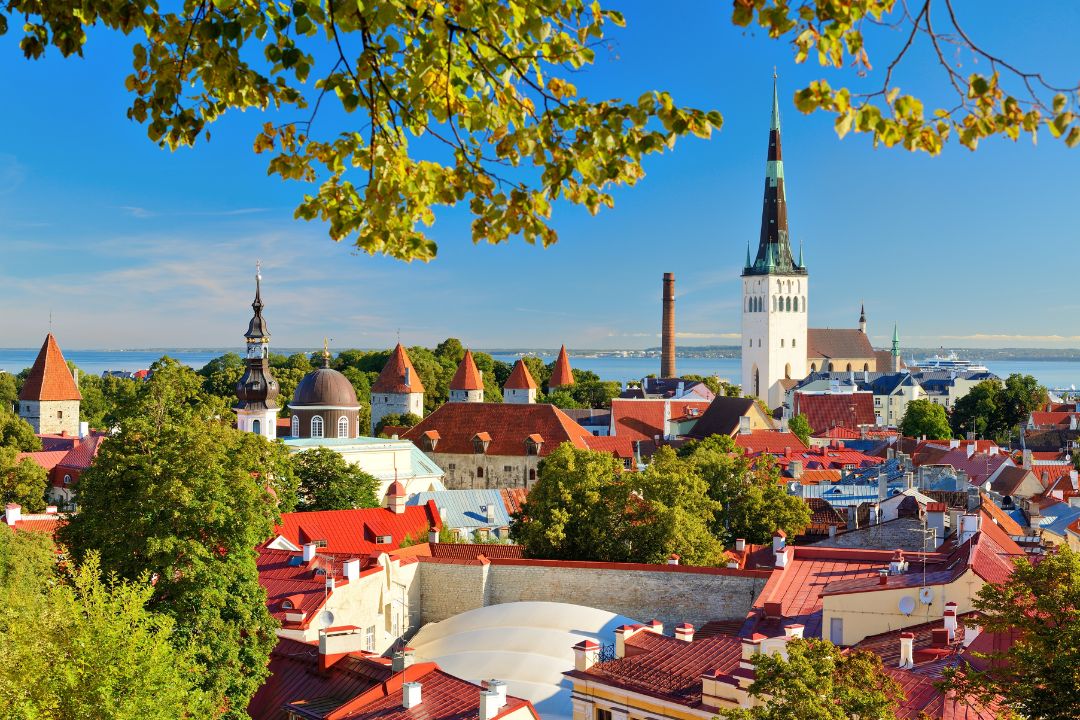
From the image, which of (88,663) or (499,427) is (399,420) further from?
(88,663)

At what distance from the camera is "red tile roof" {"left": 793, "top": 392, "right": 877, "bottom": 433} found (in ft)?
277

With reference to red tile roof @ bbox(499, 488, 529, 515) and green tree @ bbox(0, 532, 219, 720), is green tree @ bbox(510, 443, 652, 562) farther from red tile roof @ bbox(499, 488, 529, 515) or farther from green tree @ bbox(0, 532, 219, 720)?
green tree @ bbox(0, 532, 219, 720)

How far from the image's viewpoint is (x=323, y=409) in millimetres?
51938

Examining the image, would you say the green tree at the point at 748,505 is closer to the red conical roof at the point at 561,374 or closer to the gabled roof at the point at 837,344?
the red conical roof at the point at 561,374

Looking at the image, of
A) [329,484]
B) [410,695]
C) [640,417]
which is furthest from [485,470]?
[410,695]

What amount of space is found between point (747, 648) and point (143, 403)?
26.5m

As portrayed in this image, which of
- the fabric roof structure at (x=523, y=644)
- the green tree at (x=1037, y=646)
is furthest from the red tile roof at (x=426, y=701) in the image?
the green tree at (x=1037, y=646)

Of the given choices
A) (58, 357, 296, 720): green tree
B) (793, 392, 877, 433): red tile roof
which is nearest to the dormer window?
(58, 357, 296, 720): green tree

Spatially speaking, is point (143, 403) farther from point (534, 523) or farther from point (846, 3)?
point (846, 3)

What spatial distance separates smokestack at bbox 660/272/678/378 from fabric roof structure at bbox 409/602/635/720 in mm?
94347

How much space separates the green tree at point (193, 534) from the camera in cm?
1848

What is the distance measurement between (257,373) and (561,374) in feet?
160

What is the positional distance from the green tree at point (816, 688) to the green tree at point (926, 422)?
2869 inches

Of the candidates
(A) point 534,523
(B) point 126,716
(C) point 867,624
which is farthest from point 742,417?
(B) point 126,716
